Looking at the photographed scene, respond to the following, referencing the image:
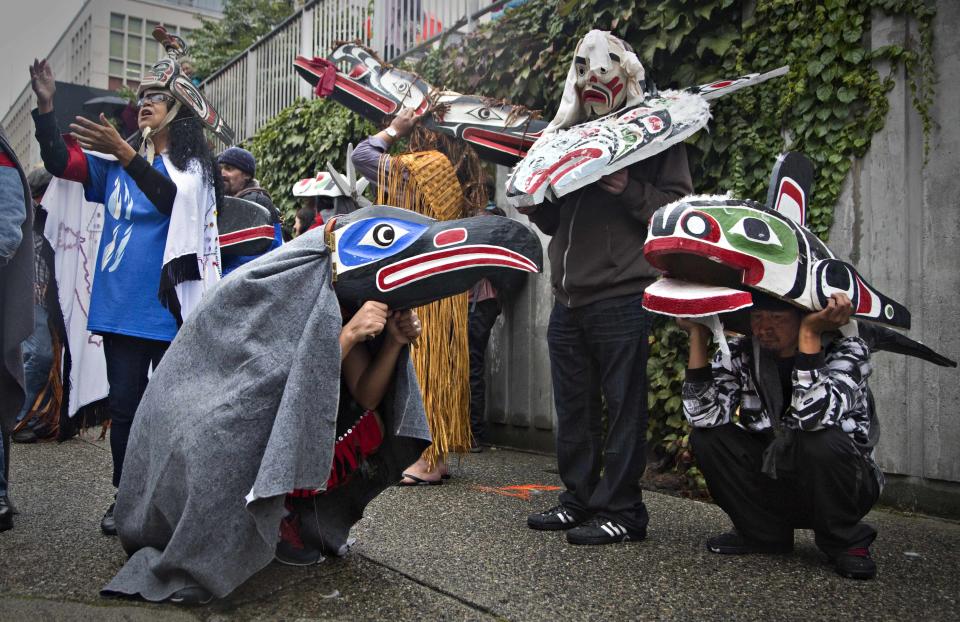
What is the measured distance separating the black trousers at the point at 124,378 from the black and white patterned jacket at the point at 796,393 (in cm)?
199

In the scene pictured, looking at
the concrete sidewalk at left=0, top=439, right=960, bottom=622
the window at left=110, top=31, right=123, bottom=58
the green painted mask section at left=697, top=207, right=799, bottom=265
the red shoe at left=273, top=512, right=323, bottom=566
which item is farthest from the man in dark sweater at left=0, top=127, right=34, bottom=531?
the window at left=110, top=31, right=123, bottom=58

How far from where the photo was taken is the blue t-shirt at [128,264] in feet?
9.23

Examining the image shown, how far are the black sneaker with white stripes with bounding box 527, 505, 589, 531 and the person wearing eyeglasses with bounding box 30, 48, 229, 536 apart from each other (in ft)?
5.02

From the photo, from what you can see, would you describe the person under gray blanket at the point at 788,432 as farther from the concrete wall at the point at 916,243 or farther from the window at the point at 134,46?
the window at the point at 134,46

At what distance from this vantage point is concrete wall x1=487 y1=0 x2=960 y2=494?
303cm

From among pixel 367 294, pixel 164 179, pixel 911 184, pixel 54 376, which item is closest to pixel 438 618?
pixel 367 294

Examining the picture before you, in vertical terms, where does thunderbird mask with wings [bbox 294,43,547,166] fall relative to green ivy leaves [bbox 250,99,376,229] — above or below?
below

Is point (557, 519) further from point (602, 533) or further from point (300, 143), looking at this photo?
point (300, 143)

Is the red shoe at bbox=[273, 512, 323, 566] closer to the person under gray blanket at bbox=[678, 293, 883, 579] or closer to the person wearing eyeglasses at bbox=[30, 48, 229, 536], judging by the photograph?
the person wearing eyeglasses at bbox=[30, 48, 229, 536]

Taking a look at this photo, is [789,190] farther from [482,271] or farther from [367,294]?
[367,294]

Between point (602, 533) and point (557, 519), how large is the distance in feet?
0.86

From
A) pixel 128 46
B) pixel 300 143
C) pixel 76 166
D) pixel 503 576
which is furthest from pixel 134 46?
pixel 503 576

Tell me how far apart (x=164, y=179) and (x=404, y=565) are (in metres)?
1.66

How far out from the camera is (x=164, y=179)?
281 cm
